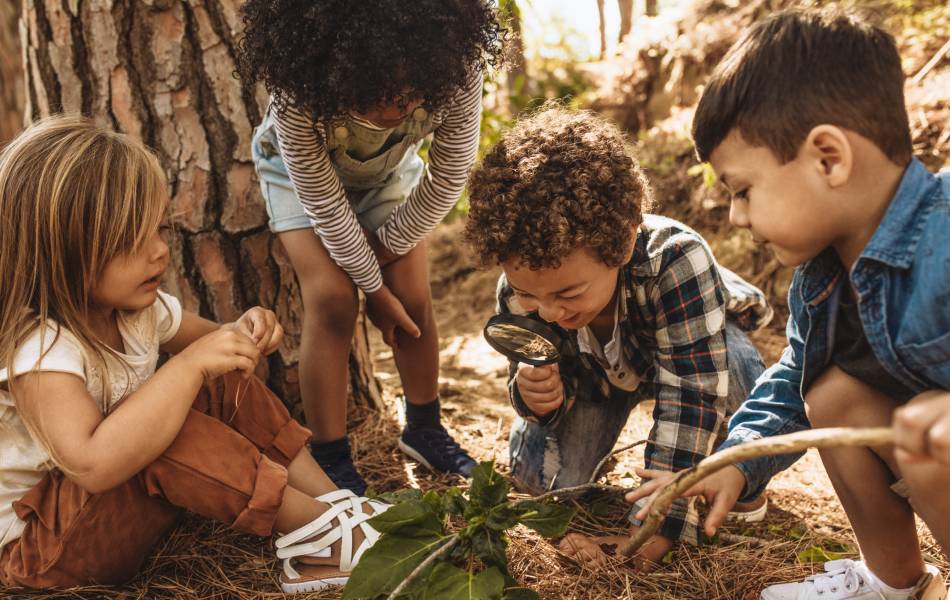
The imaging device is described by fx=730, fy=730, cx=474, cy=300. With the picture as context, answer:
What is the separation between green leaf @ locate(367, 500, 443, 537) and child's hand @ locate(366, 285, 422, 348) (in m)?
0.83

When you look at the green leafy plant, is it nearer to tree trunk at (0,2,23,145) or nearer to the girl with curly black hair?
the girl with curly black hair

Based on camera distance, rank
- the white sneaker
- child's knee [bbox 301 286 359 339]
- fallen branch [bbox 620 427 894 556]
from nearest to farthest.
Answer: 1. fallen branch [bbox 620 427 894 556]
2. the white sneaker
3. child's knee [bbox 301 286 359 339]

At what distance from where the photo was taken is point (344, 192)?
7.32 ft

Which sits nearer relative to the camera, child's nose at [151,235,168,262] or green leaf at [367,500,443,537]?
green leaf at [367,500,443,537]

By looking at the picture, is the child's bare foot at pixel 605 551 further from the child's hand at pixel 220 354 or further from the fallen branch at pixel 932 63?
the fallen branch at pixel 932 63

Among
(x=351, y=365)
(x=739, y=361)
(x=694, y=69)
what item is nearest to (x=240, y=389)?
(x=351, y=365)

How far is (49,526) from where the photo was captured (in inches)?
67.2

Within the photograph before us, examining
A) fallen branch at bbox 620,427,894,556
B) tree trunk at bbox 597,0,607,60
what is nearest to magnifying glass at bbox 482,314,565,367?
fallen branch at bbox 620,427,894,556

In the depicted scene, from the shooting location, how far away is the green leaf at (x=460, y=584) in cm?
150

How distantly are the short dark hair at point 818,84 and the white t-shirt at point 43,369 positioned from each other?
61.0 inches

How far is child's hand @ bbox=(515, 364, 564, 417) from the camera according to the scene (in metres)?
2.16

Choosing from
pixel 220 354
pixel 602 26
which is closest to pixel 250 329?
pixel 220 354

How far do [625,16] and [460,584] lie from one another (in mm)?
7268

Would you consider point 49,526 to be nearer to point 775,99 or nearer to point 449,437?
point 449,437
